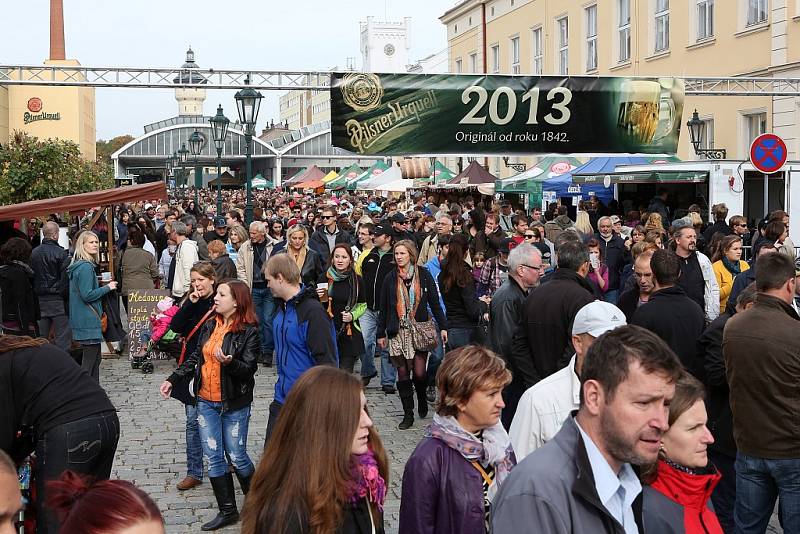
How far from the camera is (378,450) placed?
3.86m

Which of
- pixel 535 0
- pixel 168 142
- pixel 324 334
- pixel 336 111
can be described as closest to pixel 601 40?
pixel 535 0

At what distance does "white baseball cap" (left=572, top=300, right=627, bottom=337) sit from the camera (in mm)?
4832

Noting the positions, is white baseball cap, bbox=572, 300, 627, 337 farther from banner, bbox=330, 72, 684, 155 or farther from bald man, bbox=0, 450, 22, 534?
banner, bbox=330, 72, 684, 155

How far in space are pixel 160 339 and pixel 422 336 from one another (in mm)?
2606

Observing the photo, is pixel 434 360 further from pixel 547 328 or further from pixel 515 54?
pixel 515 54

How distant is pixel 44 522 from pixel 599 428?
2.98 m

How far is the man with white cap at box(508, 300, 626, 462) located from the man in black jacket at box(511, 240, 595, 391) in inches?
71.5

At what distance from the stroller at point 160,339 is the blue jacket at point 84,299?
65cm

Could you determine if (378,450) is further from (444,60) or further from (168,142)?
(168,142)

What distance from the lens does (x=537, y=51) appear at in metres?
41.5

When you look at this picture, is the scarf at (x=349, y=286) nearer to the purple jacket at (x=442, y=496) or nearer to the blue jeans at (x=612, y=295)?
the blue jeans at (x=612, y=295)

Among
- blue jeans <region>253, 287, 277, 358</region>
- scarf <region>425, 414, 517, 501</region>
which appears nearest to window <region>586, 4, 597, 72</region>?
blue jeans <region>253, 287, 277, 358</region>

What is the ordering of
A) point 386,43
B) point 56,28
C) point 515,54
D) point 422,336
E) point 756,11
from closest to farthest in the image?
point 422,336 → point 756,11 → point 515,54 → point 56,28 → point 386,43

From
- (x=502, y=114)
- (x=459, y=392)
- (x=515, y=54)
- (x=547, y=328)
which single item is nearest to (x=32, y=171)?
(x=502, y=114)
